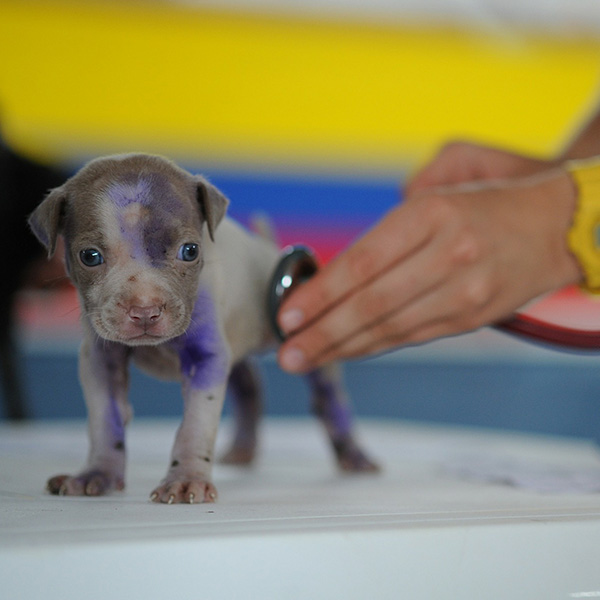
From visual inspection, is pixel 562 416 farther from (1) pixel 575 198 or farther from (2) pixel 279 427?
(1) pixel 575 198

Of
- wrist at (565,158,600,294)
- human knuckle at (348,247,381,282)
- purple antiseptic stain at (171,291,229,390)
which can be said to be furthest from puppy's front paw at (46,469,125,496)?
wrist at (565,158,600,294)

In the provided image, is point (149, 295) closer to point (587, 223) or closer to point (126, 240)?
point (126, 240)

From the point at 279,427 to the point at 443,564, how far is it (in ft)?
3.71

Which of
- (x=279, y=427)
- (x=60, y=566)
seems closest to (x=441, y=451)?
(x=279, y=427)

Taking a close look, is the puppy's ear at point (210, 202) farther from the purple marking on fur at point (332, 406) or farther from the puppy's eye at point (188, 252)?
the purple marking on fur at point (332, 406)

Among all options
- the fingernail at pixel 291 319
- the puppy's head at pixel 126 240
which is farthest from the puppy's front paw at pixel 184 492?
the fingernail at pixel 291 319

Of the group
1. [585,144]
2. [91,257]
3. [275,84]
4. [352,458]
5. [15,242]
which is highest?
[275,84]

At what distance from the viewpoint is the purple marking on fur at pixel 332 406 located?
1.13 metres

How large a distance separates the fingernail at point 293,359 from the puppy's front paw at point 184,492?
28 centimetres

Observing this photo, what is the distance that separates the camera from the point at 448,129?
12.9ft

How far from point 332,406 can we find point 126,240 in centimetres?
60

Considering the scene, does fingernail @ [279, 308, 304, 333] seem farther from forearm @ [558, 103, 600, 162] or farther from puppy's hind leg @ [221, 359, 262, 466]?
forearm @ [558, 103, 600, 162]

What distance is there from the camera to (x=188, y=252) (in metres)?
0.65

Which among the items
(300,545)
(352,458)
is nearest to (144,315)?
(300,545)
